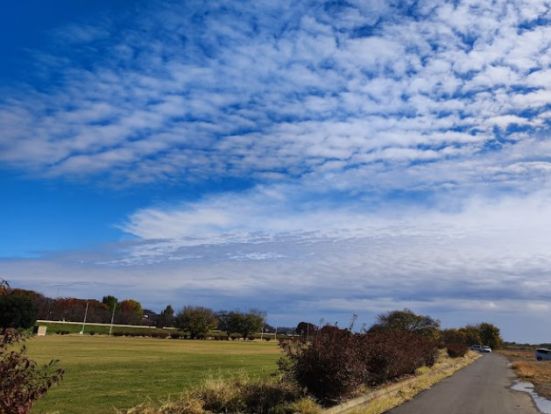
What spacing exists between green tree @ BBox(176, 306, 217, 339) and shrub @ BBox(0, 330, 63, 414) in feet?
288

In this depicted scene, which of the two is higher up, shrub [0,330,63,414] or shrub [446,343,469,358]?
shrub [446,343,469,358]

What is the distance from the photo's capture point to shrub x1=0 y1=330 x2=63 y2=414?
16.5 feet

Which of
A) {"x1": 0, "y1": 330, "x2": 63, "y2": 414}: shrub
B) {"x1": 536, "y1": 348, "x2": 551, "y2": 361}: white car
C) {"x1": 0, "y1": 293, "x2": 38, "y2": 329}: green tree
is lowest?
{"x1": 0, "y1": 330, "x2": 63, "y2": 414}: shrub

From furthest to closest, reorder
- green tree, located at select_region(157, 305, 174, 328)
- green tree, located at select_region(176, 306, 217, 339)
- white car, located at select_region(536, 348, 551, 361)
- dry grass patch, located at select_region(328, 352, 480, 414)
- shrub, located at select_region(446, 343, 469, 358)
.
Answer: green tree, located at select_region(157, 305, 174, 328) → green tree, located at select_region(176, 306, 217, 339) → white car, located at select_region(536, 348, 551, 361) → shrub, located at select_region(446, 343, 469, 358) → dry grass patch, located at select_region(328, 352, 480, 414)

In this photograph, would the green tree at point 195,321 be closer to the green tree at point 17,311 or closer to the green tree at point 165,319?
the green tree at point 17,311

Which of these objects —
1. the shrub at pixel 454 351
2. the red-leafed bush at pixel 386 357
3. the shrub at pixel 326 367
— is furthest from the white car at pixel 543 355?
the shrub at pixel 326 367

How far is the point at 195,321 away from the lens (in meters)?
91.4

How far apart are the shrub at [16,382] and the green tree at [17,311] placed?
67974 mm

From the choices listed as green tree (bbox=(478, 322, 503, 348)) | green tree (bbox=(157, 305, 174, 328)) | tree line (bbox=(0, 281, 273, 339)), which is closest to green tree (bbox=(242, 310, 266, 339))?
tree line (bbox=(0, 281, 273, 339))

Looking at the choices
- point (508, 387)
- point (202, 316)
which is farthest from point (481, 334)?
point (508, 387)

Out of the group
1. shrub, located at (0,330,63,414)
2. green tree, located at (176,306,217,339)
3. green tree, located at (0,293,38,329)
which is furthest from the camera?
green tree, located at (176,306,217,339)

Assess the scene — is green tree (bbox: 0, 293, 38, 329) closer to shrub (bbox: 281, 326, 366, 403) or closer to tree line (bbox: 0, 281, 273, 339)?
tree line (bbox: 0, 281, 273, 339)

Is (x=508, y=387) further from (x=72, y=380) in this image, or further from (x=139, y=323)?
(x=139, y=323)

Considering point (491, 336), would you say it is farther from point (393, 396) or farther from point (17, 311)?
point (393, 396)
